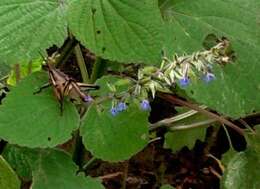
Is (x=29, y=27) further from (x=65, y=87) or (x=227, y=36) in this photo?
(x=227, y=36)

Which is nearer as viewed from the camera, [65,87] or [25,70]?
[65,87]

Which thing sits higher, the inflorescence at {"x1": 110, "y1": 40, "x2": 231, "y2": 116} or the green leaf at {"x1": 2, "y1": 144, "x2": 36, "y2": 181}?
the inflorescence at {"x1": 110, "y1": 40, "x2": 231, "y2": 116}

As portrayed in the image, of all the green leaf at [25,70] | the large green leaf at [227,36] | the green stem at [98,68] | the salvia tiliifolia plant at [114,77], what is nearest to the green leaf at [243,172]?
the salvia tiliifolia plant at [114,77]

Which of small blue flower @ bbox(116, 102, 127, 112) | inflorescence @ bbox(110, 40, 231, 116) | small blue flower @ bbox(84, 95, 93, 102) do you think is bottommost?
small blue flower @ bbox(84, 95, 93, 102)

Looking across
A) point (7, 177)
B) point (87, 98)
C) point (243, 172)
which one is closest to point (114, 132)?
point (87, 98)

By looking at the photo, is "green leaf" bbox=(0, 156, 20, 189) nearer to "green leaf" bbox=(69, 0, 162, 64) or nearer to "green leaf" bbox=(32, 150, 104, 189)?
"green leaf" bbox=(32, 150, 104, 189)

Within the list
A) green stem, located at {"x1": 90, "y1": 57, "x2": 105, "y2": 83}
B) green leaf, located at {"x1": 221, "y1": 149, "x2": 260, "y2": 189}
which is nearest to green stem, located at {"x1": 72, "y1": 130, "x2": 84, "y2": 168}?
green stem, located at {"x1": 90, "y1": 57, "x2": 105, "y2": 83}

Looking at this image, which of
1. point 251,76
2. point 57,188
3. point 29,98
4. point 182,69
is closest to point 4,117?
point 29,98

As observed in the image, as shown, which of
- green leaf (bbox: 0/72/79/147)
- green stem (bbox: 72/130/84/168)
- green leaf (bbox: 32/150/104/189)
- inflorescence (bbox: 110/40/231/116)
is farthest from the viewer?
green stem (bbox: 72/130/84/168)
